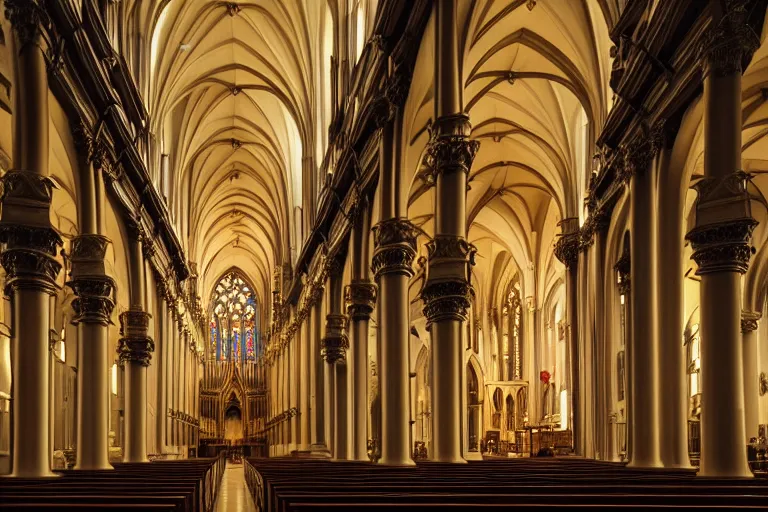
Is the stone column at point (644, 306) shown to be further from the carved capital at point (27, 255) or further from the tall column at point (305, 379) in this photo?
the tall column at point (305, 379)

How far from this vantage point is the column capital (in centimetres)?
2723

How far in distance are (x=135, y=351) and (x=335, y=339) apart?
5.43 metres

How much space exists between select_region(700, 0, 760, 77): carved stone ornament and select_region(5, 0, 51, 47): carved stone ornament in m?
9.47

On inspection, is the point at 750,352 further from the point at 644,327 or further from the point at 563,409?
the point at 563,409

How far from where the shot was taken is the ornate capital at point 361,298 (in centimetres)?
2311

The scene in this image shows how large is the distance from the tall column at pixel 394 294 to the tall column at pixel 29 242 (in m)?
5.94

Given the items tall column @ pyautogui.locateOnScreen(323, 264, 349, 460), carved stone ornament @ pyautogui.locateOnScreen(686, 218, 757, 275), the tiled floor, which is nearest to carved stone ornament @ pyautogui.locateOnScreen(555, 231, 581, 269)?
tall column @ pyautogui.locateOnScreen(323, 264, 349, 460)

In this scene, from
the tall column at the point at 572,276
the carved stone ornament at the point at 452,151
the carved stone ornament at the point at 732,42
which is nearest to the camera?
the carved stone ornament at the point at 732,42

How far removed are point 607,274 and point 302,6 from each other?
1331 cm

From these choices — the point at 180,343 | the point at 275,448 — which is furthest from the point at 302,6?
the point at 275,448

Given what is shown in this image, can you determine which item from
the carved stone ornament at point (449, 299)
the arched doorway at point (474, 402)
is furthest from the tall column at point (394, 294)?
the arched doorway at point (474, 402)

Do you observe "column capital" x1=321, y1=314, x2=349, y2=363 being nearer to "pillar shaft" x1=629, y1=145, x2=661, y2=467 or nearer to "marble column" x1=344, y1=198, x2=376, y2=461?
"marble column" x1=344, y1=198, x2=376, y2=461

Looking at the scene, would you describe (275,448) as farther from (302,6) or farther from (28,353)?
(28,353)

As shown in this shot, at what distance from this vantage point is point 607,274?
2353 centimetres
